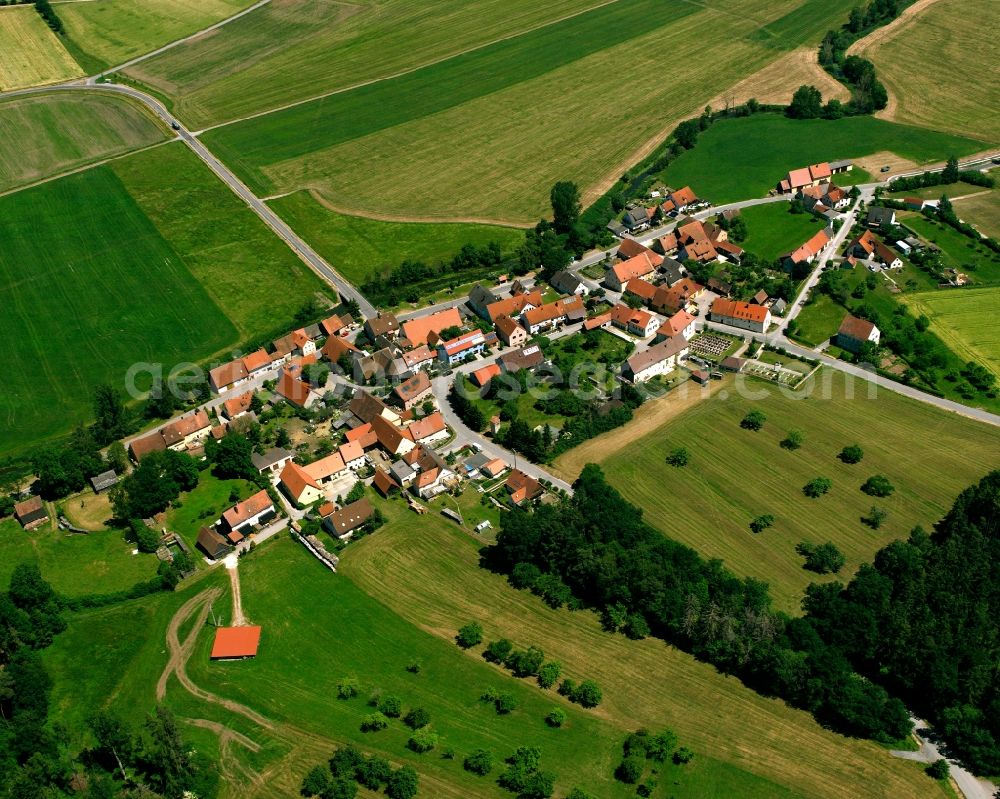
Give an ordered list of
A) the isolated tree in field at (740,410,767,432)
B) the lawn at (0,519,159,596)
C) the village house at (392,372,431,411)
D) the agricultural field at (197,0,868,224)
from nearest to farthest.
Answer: the lawn at (0,519,159,596) < the isolated tree in field at (740,410,767,432) < the village house at (392,372,431,411) < the agricultural field at (197,0,868,224)

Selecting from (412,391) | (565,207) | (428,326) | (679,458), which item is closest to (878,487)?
(679,458)

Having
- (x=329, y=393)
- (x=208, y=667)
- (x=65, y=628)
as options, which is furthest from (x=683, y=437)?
(x=65, y=628)

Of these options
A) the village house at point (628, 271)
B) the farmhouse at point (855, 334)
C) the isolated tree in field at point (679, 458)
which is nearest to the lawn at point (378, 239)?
the village house at point (628, 271)

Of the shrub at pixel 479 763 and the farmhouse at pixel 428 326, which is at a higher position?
the farmhouse at pixel 428 326

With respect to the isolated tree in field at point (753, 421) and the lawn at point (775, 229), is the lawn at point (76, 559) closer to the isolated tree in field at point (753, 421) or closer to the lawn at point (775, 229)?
→ the isolated tree in field at point (753, 421)

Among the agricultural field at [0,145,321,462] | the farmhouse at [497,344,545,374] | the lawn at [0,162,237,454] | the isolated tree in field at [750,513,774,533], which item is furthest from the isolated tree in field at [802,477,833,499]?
the lawn at [0,162,237,454]

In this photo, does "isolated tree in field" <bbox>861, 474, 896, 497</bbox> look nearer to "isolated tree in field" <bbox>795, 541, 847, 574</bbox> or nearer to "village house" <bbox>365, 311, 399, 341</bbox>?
"isolated tree in field" <bbox>795, 541, 847, 574</bbox>

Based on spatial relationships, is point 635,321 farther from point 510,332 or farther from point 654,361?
point 510,332
